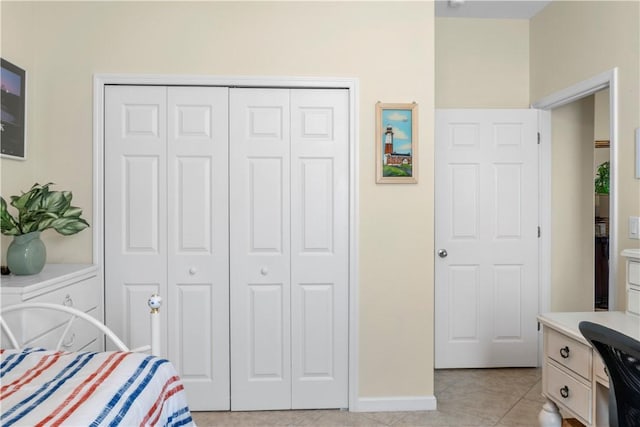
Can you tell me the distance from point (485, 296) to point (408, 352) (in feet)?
3.40

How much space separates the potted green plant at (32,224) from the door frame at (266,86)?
43cm

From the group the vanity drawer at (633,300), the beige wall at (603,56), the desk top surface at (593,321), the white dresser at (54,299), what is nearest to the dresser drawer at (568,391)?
the desk top surface at (593,321)

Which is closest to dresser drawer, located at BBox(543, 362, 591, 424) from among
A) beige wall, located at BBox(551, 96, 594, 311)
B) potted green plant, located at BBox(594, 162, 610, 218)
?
beige wall, located at BBox(551, 96, 594, 311)

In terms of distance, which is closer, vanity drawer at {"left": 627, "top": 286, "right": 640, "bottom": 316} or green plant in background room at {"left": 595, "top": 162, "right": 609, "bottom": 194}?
vanity drawer at {"left": 627, "top": 286, "right": 640, "bottom": 316}

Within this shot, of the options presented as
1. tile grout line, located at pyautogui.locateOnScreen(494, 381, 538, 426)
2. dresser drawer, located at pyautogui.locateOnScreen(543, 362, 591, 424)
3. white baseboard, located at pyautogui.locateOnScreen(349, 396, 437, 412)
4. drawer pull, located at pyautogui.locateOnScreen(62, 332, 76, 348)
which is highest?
drawer pull, located at pyautogui.locateOnScreen(62, 332, 76, 348)

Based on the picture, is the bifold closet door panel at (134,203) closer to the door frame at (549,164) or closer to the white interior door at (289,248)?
the white interior door at (289,248)

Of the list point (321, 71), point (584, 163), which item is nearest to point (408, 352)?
point (321, 71)

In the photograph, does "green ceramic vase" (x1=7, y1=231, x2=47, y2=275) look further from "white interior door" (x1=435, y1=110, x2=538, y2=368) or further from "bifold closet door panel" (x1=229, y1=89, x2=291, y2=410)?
"white interior door" (x1=435, y1=110, x2=538, y2=368)

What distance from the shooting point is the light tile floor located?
251 cm

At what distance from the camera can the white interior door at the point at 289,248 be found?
104 inches

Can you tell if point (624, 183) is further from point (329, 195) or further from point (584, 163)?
point (329, 195)

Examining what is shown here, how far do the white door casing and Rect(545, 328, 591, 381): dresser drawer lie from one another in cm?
178

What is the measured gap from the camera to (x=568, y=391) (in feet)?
6.16

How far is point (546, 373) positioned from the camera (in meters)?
2.05
